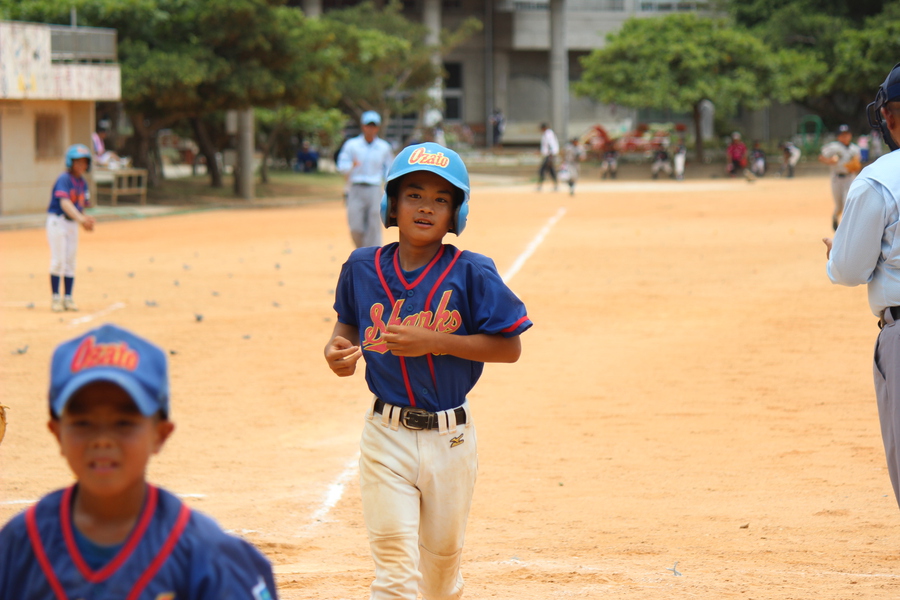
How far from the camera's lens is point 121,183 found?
32.5 metres

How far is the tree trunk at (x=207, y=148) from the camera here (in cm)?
3412

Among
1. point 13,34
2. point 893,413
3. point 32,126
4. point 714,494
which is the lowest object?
point 714,494

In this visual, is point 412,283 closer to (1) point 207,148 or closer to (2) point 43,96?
(2) point 43,96

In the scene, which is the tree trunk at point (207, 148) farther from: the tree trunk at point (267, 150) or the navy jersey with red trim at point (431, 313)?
the navy jersey with red trim at point (431, 313)

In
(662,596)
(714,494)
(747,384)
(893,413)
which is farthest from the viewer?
(747,384)

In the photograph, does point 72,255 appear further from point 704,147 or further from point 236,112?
point 704,147

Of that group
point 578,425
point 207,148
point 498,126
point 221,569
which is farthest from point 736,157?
point 221,569

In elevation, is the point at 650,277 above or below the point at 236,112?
below

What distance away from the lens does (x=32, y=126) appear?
26.8 meters

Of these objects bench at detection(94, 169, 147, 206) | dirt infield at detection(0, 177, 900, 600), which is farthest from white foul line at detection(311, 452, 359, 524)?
bench at detection(94, 169, 147, 206)

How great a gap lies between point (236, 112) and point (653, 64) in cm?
1863

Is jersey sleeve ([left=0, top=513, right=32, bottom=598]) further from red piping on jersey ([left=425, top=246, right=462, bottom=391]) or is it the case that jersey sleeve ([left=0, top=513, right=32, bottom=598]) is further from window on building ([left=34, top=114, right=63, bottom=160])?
window on building ([left=34, top=114, right=63, bottom=160])

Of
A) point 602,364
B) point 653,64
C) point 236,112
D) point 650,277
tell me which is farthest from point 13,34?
point 653,64

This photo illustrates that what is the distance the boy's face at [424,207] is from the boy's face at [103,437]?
1.72 meters
